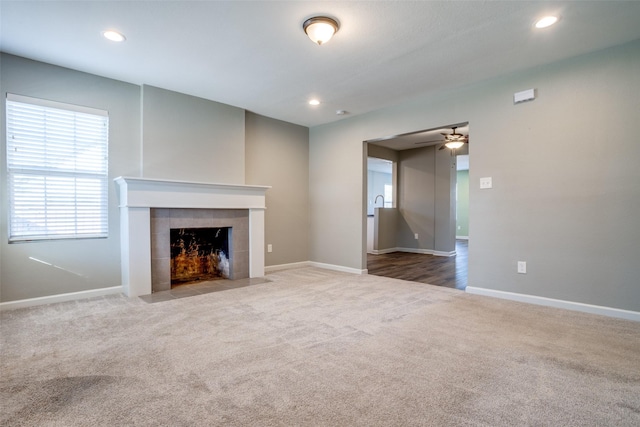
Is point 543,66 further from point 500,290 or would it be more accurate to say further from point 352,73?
point 500,290

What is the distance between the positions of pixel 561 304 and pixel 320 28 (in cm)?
351

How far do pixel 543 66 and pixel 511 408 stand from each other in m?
3.35

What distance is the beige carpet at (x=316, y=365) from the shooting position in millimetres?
1503

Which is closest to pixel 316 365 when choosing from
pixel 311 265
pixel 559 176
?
pixel 559 176

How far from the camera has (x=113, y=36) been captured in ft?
9.05

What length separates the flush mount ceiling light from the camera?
2.48 m

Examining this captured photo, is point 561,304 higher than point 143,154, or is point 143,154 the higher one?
point 143,154

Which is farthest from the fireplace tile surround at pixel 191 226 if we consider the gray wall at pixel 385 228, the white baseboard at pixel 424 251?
the white baseboard at pixel 424 251

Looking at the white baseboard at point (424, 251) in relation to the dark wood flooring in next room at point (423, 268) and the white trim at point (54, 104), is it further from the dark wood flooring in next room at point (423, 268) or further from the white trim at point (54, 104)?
the white trim at point (54, 104)

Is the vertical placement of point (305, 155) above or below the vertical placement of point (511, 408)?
above

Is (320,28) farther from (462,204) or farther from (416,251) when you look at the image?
(462,204)

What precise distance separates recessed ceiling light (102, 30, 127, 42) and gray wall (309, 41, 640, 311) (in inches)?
136

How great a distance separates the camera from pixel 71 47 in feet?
9.71

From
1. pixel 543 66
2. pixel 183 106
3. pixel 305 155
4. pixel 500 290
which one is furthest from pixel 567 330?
pixel 183 106
